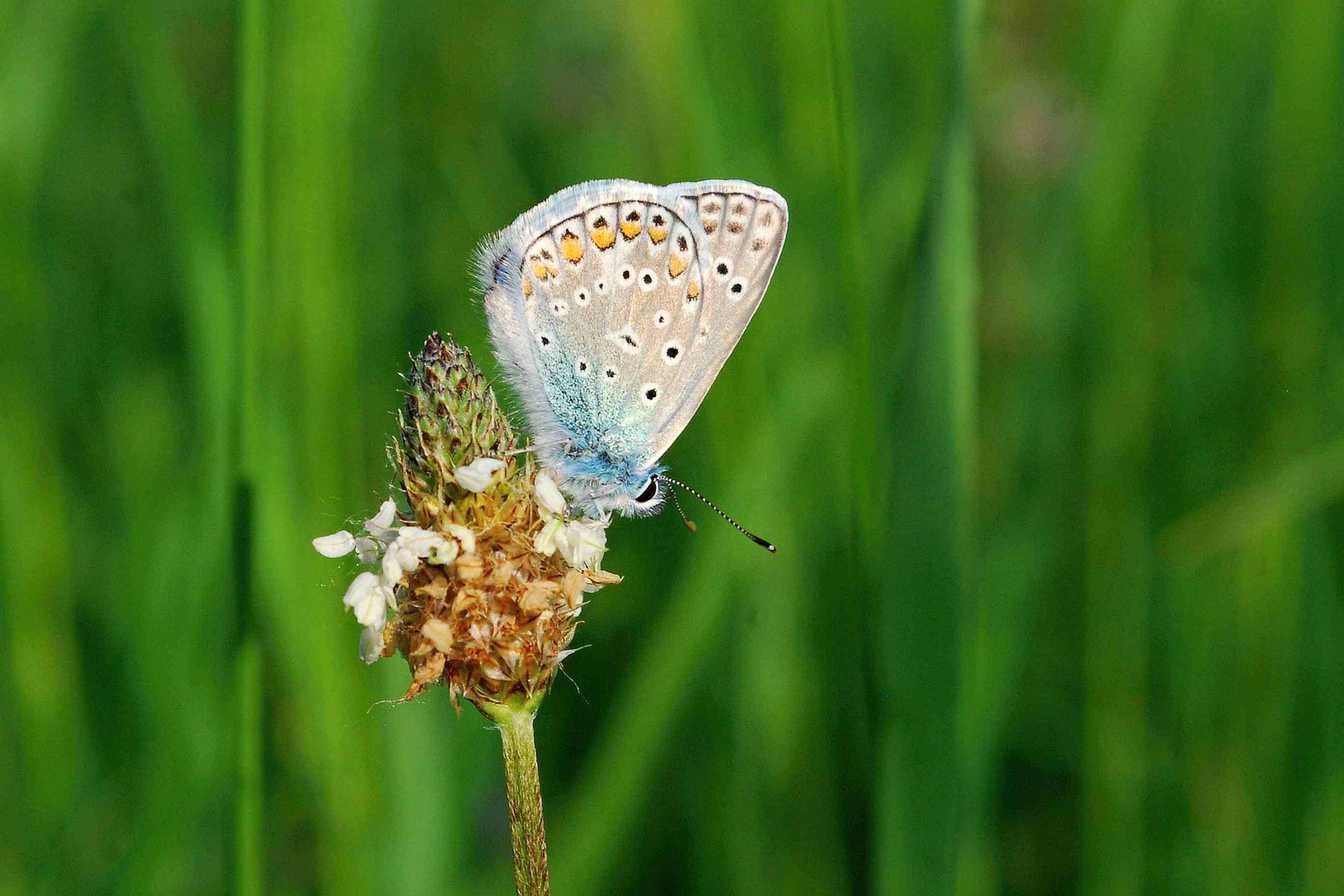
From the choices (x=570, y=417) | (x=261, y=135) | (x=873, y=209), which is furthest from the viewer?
(x=873, y=209)

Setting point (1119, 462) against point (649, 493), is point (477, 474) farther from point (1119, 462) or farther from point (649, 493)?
point (1119, 462)

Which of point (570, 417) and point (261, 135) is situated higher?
point (261, 135)

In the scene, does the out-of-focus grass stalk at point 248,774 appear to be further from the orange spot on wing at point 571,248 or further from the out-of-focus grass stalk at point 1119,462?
the out-of-focus grass stalk at point 1119,462

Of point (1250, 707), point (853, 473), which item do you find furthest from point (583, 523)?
point (1250, 707)

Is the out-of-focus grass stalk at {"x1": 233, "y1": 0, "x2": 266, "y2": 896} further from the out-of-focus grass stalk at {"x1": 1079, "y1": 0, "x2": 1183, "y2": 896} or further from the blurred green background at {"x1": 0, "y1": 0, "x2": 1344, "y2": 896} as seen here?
the out-of-focus grass stalk at {"x1": 1079, "y1": 0, "x2": 1183, "y2": 896}

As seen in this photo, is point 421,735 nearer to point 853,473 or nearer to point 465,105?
point 853,473

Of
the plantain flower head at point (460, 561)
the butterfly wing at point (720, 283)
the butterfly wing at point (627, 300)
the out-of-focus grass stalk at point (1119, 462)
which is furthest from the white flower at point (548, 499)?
the out-of-focus grass stalk at point (1119, 462)

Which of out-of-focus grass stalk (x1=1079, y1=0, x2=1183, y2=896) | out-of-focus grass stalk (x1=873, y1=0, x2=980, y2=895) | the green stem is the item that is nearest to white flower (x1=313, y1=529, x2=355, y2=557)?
the green stem
